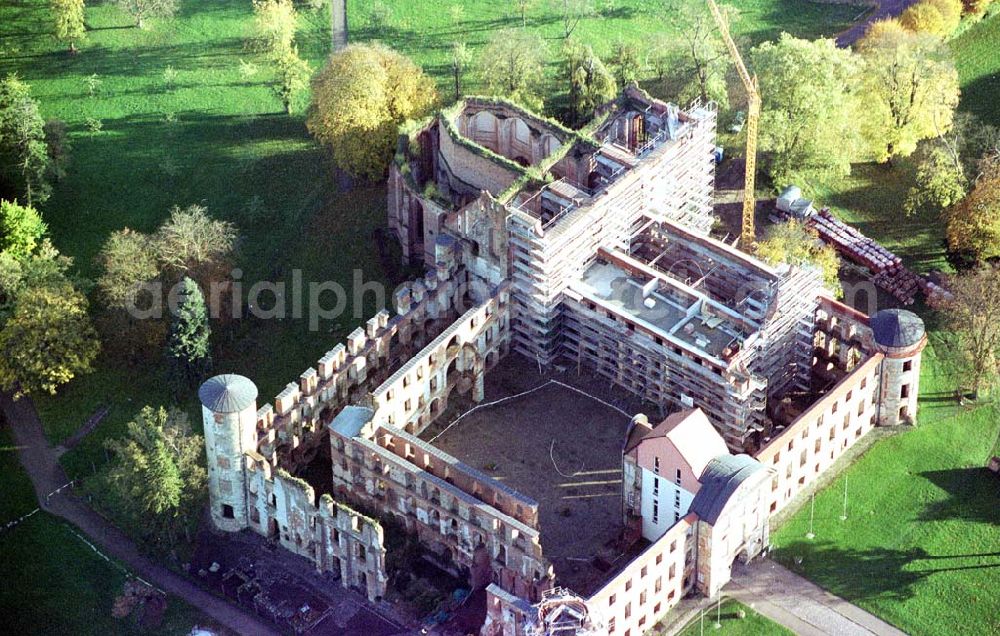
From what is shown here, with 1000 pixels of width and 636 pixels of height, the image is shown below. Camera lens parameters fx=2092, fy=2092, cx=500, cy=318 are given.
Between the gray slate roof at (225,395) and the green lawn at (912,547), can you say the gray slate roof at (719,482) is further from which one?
the gray slate roof at (225,395)

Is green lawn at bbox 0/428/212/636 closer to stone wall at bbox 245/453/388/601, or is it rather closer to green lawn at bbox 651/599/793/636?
stone wall at bbox 245/453/388/601

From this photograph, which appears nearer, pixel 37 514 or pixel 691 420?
pixel 691 420

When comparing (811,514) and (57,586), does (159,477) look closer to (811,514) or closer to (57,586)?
(57,586)

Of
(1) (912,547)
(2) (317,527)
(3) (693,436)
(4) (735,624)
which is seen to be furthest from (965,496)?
(2) (317,527)

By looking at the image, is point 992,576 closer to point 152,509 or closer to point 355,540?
point 355,540

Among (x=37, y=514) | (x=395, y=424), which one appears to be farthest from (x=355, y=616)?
(x=37, y=514)
